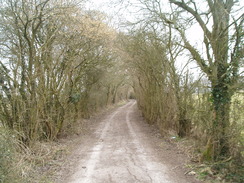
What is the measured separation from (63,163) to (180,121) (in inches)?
224

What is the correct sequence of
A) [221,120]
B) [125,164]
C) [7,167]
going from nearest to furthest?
[7,167] → [221,120] → [125,164]

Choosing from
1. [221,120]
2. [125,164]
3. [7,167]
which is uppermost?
[221,120]

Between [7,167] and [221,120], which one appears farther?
[221,120]

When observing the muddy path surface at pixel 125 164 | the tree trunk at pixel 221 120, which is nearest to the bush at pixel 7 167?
the muddy path surface at pixel 125 164

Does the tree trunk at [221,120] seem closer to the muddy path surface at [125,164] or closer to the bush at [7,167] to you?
the muddy path surface at [125,164]

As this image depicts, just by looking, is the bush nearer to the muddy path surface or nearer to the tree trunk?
the muddy path surface

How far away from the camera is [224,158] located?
5.92 m

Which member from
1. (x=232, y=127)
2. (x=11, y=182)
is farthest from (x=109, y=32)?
(x=11, y=182)

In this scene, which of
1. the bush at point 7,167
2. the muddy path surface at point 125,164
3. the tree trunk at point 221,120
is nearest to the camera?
the bush at point 7,167

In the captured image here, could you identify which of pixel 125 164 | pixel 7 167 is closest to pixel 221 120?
pixel 125 164

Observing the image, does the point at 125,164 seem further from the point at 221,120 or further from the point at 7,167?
the point at 7,167

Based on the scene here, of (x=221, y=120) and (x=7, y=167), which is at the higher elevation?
(x=221, y=120)

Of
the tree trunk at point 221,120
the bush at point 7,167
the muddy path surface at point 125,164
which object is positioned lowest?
the muddy path surface at point 125,164

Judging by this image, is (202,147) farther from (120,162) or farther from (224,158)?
(120,162)
